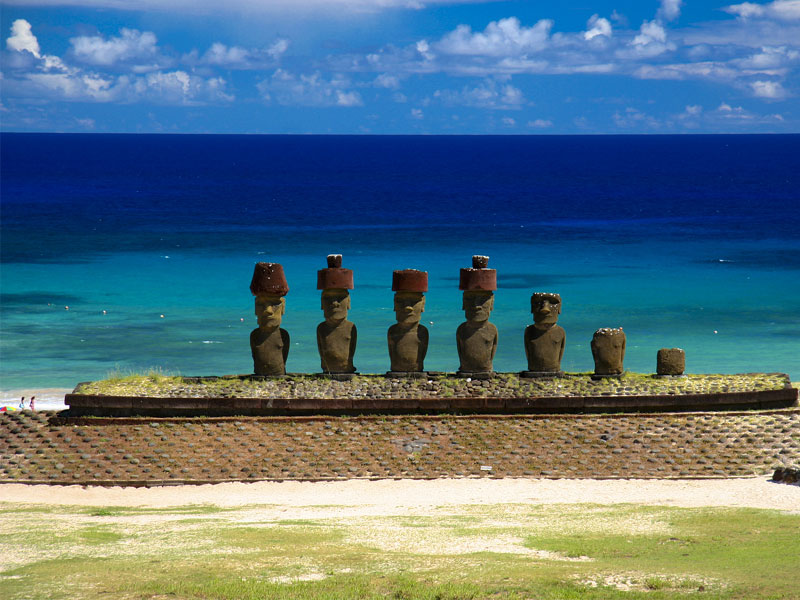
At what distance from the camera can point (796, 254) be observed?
67.7m

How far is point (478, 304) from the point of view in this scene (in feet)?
78.0

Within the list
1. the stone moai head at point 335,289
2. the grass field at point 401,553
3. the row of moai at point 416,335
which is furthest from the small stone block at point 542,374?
the grass field at point 401,553

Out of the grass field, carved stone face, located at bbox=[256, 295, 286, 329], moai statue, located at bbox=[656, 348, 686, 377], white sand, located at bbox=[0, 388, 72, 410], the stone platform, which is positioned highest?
carved stone face, located at bbox=[256, 295, 286, 329]

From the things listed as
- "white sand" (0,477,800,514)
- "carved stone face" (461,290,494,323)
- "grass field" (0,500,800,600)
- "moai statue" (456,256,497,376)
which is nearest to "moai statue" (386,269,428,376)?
"moai statue" (456,256,497,376)

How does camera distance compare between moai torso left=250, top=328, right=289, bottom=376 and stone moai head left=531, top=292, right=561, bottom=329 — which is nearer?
stone moai head left=531, top=292, right=561, bottom=329

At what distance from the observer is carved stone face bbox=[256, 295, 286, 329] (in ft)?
77.5

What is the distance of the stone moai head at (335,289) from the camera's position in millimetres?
23812

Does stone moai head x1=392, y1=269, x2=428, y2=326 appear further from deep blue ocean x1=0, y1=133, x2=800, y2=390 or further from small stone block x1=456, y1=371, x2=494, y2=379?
deep blue ocean x1=0, y1=133, x2=800, y2=390

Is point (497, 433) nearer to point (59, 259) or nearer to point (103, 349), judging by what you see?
point (103, 349)

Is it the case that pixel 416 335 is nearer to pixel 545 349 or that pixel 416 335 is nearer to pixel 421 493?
pixel 545 349

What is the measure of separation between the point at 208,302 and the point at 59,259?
18810 millimetres

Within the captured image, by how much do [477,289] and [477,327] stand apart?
0.74 m

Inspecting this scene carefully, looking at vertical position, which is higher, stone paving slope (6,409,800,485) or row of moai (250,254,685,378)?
row of moai (250,254,685,378)

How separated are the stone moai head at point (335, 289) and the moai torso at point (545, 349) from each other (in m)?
3.57
